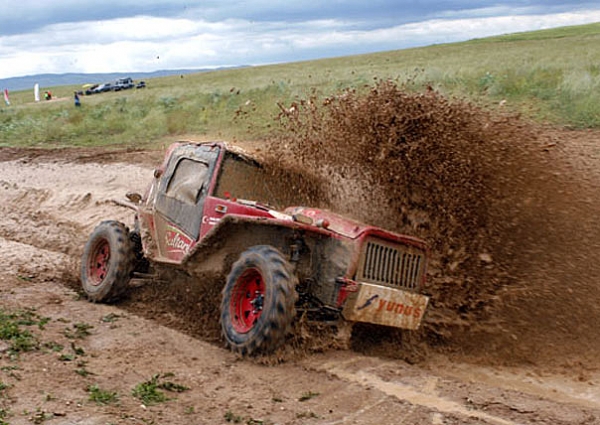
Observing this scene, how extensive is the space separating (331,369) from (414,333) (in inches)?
49.0

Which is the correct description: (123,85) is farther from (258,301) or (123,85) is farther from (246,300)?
(258,301)

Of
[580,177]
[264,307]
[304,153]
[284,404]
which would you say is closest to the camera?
[284,404]

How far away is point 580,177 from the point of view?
925 centimetres

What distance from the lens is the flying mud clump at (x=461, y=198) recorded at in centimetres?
742

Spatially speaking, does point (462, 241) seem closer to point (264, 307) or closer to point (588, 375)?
point (588, 375)

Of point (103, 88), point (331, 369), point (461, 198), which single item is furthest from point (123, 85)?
point (331, 369)

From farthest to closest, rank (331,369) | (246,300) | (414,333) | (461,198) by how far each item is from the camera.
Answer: (461,198)
(414,333)
(246,300)
(331,369)

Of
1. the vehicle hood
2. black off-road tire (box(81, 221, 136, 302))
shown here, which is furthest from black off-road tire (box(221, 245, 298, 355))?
black off-road tire (box(81, 221, 136, 302))

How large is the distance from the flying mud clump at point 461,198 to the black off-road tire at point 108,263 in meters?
1.99

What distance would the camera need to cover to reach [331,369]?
20.4ft

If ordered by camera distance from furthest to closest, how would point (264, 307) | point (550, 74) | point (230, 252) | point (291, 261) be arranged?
point (550, 74)
point (230, 252)
point (291, 261)
point (264, 307)

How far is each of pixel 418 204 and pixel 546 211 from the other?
166cm

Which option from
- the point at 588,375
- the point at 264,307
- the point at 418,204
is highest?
the point at 418,204

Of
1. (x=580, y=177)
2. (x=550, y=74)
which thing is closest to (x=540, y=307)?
(x=580, y=177)
